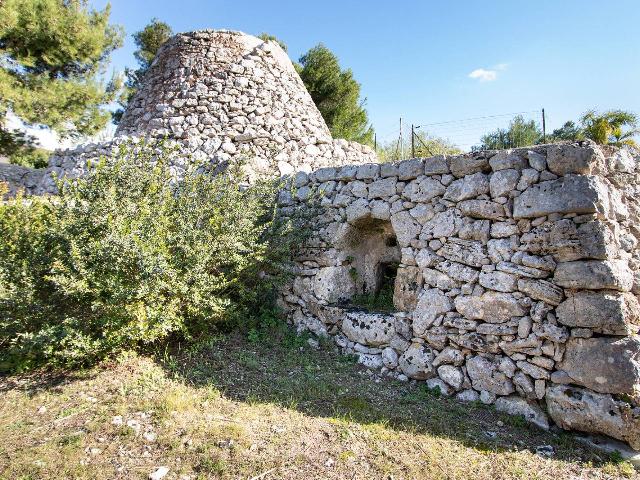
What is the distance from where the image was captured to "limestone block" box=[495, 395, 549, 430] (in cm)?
350

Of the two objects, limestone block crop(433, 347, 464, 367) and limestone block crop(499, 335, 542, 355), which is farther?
limestone block crop(433, 347, 464, 367)

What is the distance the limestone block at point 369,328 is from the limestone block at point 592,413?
168 cm

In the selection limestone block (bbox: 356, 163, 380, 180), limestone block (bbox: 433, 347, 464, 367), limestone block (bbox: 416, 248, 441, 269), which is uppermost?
limestone block (bbox: 356, 163, 380, 180)

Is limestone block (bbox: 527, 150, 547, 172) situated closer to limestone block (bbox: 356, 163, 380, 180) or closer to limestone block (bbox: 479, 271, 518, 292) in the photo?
limestone block (bbox: 479, 271, 518, 292)

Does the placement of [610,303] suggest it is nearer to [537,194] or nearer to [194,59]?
[537,194]

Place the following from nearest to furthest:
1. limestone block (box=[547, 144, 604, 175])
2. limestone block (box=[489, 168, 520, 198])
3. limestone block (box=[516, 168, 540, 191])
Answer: limestone block (box=[547, 144, 604, 175])
limestone block (box=[516, 168, 540, 191])
limestone block (box=[489, 168, 520, 198])

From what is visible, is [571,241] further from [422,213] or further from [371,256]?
[371,256]

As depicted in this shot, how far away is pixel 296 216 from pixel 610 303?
3573 millimetres

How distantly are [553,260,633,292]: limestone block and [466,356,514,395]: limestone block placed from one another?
3.39 ft

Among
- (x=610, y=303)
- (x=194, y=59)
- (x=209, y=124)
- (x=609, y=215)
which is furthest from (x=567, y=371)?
(x=194, y=59)

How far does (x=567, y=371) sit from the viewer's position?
3.39 metres

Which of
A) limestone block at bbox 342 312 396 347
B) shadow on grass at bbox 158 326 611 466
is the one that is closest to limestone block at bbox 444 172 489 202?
limestone block at bbox 342 312 396 347

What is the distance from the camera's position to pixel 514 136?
11.1 meters

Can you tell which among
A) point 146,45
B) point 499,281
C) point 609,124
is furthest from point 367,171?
point 146,45
